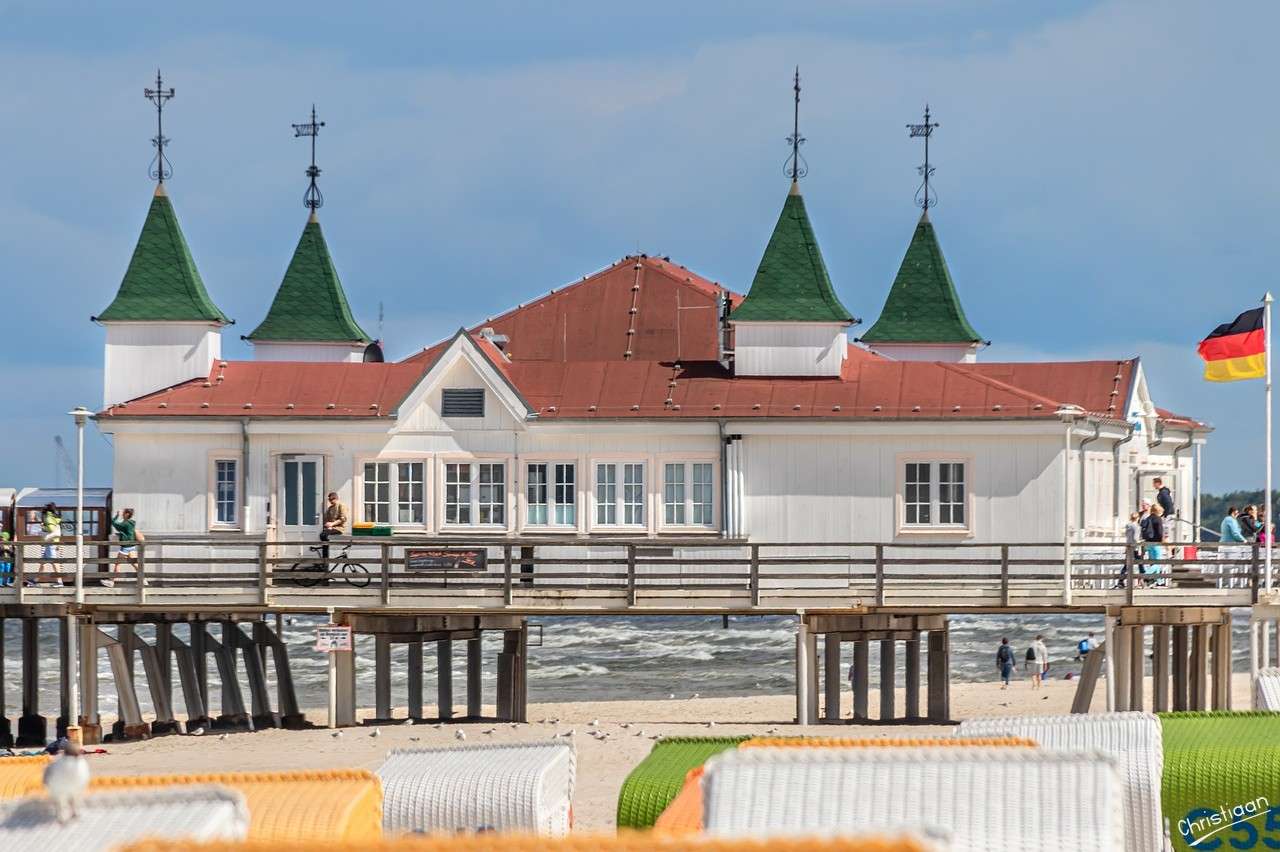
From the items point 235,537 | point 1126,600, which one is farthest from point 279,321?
point 1126,600

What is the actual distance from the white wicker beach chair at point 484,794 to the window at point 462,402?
18.4 m

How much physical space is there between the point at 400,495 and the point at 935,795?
23310 millimetres

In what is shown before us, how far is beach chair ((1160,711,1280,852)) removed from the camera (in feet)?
48.2

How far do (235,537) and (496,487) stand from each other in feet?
13.1

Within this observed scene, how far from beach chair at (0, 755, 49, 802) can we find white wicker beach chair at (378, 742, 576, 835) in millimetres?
2073

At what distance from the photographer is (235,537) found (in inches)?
1259

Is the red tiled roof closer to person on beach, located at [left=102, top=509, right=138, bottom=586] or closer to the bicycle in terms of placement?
person on beach, located at [left=102, top=509, right=138, bottom=586]

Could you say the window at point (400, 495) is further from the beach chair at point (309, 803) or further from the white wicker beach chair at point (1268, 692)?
the beach chair at point (309, 803)

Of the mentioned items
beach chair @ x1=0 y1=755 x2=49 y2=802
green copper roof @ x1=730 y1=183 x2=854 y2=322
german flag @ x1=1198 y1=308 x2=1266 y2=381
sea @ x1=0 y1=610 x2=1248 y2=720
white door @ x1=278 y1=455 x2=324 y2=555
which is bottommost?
sea @ x1=0 y1=610 x2=1248 y2=720

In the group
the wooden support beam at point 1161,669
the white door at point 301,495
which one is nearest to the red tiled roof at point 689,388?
the white door at point 301,495

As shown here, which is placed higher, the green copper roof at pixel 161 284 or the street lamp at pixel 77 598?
the green copper roof at pixel 161 284

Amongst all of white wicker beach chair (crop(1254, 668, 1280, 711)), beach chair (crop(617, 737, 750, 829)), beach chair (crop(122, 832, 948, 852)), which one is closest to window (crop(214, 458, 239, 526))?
white wicker beach chair (crop(1254, 668, 1280, 711))

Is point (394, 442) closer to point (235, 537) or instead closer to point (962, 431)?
point (235, 537)

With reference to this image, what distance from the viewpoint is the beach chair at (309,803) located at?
996 centimetres
